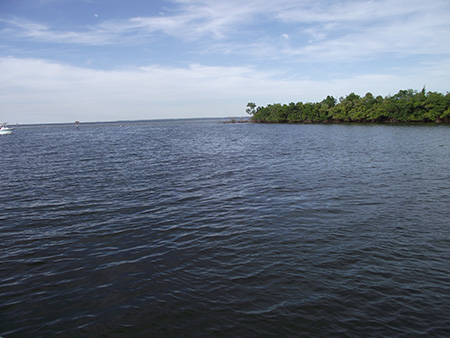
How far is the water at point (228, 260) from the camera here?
7938 millimetres

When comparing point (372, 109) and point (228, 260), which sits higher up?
point (372, 109)

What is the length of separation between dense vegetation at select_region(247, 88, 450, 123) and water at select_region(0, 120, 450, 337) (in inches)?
3727

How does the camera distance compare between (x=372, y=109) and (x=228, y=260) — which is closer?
(x=228, y=260)

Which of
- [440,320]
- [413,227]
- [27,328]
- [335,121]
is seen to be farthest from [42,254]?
[335,121]

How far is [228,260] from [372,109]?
127m

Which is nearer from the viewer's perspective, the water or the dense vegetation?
the water

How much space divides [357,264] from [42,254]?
43.3 feet

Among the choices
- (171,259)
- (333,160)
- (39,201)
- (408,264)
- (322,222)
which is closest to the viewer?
(408,264)

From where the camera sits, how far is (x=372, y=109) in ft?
386

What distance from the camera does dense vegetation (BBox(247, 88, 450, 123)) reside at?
95562 mm

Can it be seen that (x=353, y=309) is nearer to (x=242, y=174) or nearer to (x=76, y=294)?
(x=76, y=294)

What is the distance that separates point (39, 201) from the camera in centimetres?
1906

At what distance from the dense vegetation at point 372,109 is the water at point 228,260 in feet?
311

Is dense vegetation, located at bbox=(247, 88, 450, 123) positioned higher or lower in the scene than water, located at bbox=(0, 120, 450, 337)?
higher
